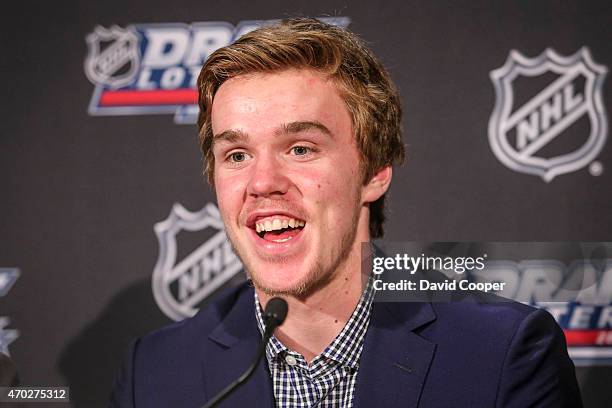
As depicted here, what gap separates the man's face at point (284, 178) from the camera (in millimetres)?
1882

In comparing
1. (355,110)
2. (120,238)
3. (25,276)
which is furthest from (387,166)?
(25,276)

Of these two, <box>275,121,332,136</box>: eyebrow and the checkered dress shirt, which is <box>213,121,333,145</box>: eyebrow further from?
the checkered dress shirt

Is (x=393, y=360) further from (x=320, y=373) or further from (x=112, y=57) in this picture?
Answer: (x=112, y=57)

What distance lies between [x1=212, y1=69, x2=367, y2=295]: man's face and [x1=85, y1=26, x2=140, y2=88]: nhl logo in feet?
2.86

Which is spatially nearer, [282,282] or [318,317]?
[282,282]

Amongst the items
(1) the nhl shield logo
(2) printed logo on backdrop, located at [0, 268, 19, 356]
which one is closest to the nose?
(1) the nhl shield logo

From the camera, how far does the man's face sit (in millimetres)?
1882

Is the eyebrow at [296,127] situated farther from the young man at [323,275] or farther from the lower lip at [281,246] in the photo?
the lower lip at [281,246]

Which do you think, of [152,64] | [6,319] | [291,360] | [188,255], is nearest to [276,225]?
[291,360]

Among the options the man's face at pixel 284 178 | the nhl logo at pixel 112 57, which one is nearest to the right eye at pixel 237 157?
the man's face at pixel 284 178

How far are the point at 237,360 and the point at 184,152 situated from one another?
0.88 metres

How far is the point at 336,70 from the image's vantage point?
1998 mm

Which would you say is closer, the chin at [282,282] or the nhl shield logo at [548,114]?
the chin at [282,282]

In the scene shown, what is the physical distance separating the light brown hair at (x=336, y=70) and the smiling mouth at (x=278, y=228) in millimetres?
263
